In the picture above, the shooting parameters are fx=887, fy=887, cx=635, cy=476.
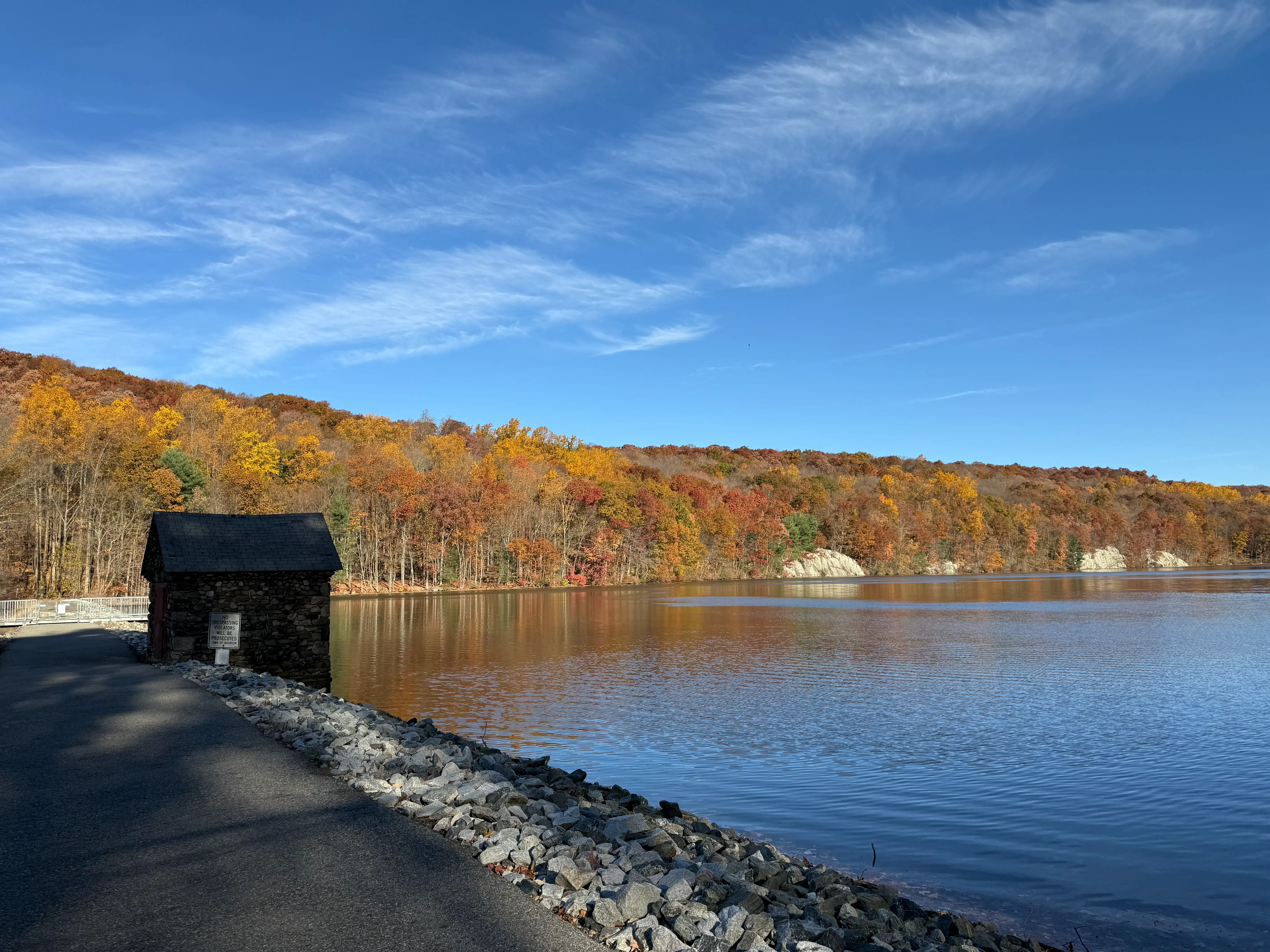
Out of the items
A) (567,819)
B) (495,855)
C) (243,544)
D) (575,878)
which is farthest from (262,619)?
(575,878)

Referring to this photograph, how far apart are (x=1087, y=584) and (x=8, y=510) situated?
81490 mm

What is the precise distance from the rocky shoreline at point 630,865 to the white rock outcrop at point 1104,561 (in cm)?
14253

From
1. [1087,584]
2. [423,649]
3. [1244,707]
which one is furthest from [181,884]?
[1087,584]

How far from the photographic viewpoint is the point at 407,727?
13.2m

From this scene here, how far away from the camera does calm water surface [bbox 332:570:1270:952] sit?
8.63m

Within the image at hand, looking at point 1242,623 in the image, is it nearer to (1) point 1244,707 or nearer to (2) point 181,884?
(1) point 1244,707

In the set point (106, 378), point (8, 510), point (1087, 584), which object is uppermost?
point (106, 378)

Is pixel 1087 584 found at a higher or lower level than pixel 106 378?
lower

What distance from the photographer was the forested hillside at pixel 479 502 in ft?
164

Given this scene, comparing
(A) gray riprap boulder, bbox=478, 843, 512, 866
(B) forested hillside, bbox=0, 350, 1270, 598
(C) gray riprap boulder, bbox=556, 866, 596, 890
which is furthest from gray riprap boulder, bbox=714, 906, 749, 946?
(B) forested hillside, bbox=0, 350, 1270, 598

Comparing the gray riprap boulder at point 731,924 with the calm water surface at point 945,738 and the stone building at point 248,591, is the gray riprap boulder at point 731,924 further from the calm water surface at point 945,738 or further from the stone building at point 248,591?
the stone building at point 248,591

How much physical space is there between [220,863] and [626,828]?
3.29 metres

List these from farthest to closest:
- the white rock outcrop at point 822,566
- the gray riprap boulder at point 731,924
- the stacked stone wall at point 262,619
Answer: the white rock outcrop at point 822,566 → the stacked stone wall at point 262,619 → the gray riprap boulder at point 731,924

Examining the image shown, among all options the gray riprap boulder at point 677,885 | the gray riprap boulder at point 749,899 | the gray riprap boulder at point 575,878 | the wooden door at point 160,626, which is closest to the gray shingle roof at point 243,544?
the wooden door at point 160,626
